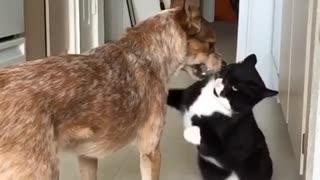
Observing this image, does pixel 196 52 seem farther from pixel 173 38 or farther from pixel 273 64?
pixel 273 64

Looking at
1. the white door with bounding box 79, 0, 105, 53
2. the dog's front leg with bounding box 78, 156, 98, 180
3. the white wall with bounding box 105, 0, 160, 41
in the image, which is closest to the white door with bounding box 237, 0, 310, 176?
Result: the dog's front leg with bounding box 78, 156, 98, 180

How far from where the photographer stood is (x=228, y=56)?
4957mm

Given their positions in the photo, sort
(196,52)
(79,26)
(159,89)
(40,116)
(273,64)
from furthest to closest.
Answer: (79,26), (273,64), (196,52), (159,89), (40,116)

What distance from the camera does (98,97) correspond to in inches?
73.8

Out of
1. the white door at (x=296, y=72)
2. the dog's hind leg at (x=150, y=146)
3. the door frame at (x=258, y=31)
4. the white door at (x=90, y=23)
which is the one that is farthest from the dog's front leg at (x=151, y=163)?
the white door at (x=90, y=23)

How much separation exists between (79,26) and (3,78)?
2462 mm

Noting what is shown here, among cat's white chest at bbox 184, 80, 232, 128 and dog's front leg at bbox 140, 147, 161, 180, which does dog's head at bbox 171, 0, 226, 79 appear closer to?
cat's white chest at bbox 184, 80, 232, 128

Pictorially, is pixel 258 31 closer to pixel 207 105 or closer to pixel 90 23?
pixel 90 23

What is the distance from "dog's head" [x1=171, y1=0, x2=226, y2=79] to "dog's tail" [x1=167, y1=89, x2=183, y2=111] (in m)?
0.14

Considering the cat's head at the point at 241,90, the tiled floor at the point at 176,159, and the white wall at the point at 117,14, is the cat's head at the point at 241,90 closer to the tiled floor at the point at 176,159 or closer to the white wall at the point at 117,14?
the tiled floor at the point at 176,159

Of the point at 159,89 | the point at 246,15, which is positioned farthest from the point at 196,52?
the point at 246,15

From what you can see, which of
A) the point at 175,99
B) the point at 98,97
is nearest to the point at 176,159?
the point at 175,99

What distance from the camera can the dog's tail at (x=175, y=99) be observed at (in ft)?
8.25

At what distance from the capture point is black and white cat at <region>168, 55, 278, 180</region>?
2.31 metres
